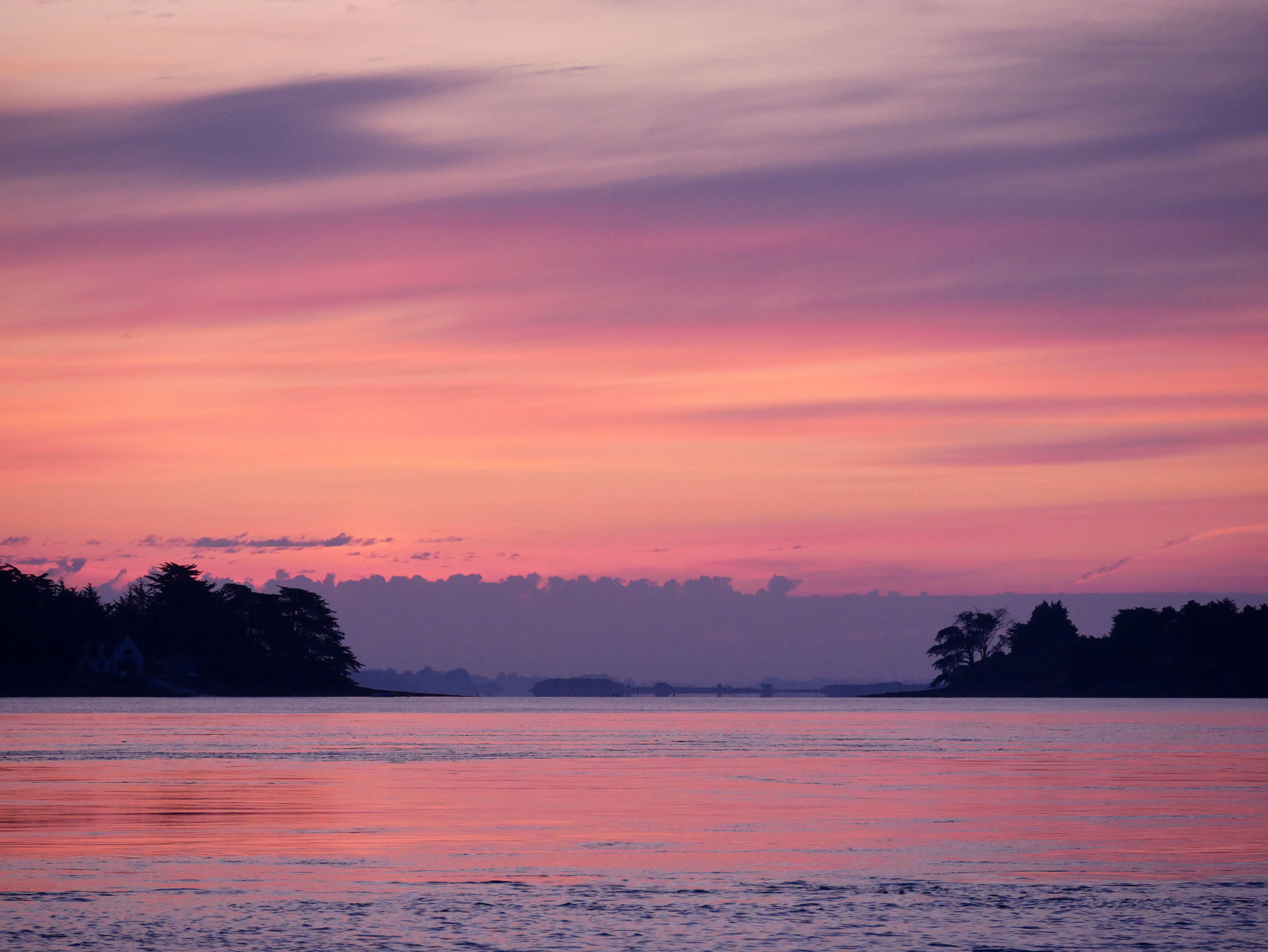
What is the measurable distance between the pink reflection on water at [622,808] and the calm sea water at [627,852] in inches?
6.9

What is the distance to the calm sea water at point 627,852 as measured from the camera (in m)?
22.5

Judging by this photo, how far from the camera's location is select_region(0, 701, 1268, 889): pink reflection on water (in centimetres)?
2933

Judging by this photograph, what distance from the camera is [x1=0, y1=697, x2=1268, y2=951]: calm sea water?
22547mm

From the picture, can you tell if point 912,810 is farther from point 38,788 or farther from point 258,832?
point 38,788

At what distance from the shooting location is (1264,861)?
97.0 feet

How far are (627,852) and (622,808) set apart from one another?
31.2 feet

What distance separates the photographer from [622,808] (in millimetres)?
40500

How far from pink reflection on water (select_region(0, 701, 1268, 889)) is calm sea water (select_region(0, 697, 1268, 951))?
175 millimetres

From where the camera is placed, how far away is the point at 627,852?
31078mm

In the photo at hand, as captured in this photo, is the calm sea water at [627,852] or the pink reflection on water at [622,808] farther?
the pink reflection on water at [622,808]

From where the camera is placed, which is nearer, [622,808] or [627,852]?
[627,852]

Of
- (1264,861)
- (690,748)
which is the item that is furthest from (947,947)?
(690,748)

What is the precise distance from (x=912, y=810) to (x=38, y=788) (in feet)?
Answer: 91.4

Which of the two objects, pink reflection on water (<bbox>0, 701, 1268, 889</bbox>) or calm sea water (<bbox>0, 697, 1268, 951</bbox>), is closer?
calm sea water (<bbox>0, 697, 1268, 951</bbox>)
